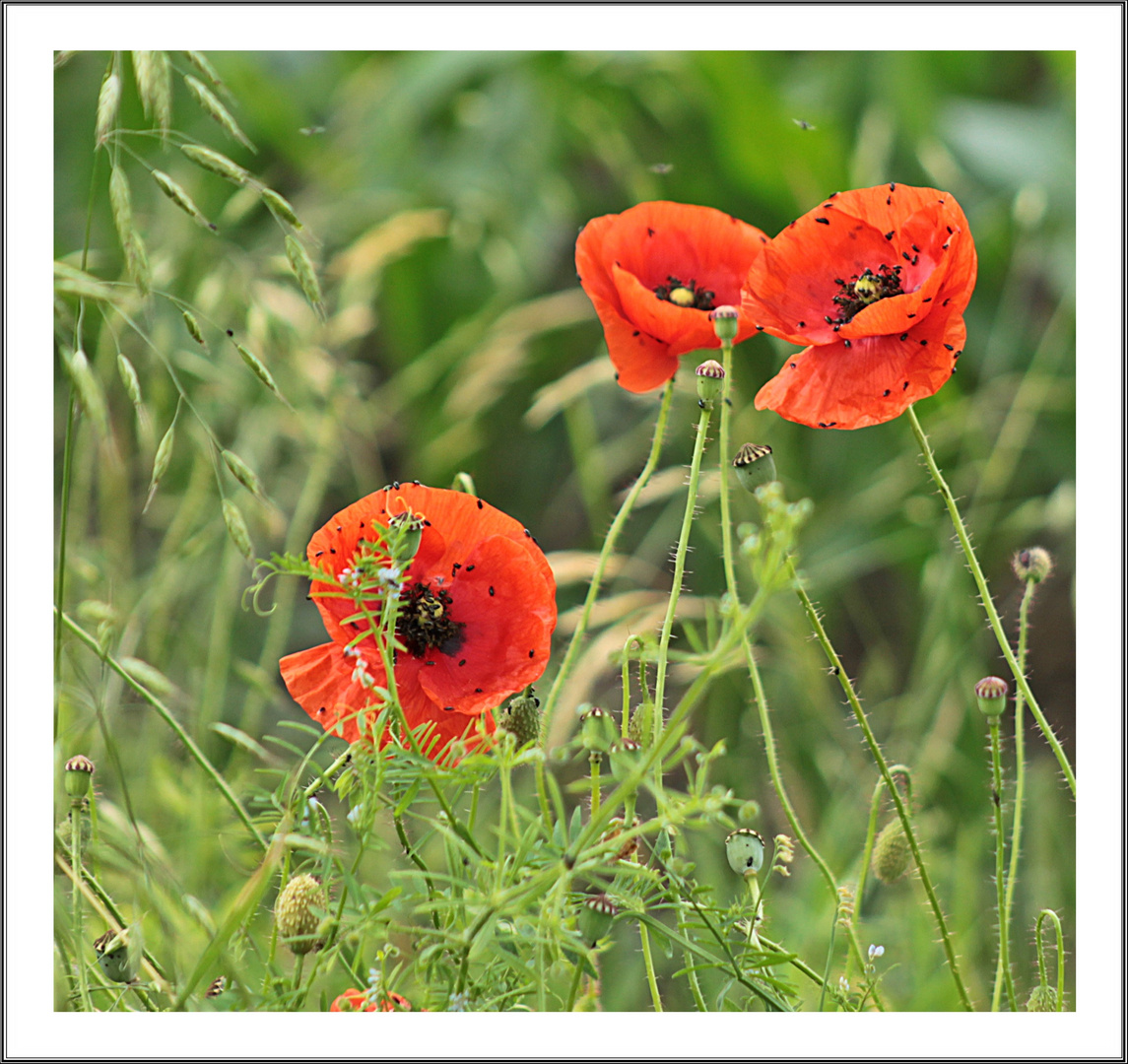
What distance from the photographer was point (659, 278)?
26.3 inches

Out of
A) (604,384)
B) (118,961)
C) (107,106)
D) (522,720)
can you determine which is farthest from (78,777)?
(604,384)

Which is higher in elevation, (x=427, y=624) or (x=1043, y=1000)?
(x=427, y=624)

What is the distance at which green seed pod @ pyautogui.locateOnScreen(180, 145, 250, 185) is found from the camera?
482mm

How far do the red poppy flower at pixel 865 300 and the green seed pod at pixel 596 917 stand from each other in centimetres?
24

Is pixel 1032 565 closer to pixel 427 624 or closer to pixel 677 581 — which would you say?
pixel 677 581

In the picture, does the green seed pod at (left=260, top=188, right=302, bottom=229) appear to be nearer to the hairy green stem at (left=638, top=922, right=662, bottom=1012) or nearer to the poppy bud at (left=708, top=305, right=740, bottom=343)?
the poppy bud at (left=708, top=305, right=740, bottom=343)

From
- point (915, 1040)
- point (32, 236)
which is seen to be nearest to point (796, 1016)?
point (915, 1040)

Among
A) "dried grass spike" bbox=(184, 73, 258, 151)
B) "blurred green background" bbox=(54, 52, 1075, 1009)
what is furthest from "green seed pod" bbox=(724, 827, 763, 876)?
"blurred green background" bbox=(54, 52, 1075, 1009)

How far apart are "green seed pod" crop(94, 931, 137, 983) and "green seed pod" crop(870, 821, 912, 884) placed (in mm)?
337

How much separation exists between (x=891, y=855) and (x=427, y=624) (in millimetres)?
251

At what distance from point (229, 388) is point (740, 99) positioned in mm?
758

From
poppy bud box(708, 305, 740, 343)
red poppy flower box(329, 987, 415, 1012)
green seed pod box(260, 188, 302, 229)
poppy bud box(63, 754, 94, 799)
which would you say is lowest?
red poppy flower box(329, 987, 415, 1012)

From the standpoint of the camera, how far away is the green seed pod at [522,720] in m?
0.48

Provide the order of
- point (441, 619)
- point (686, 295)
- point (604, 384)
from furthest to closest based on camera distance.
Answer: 1. point (604, 384)
2. point (686, 295)
3. point (441, 619)
